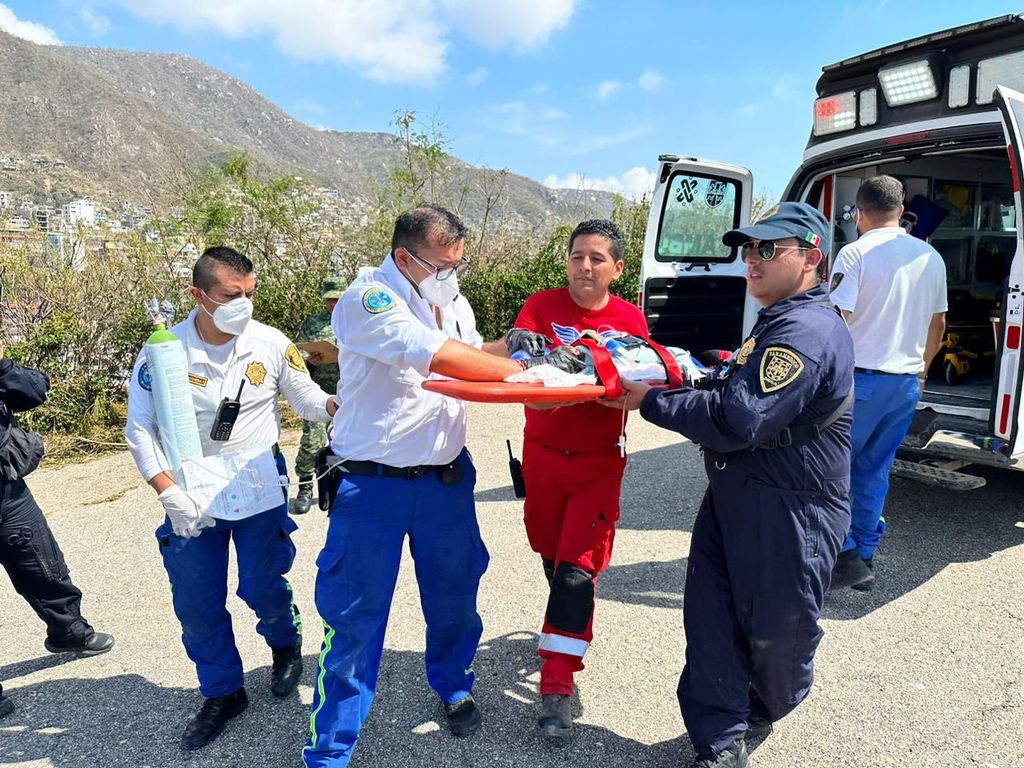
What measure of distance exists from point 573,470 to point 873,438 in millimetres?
1998

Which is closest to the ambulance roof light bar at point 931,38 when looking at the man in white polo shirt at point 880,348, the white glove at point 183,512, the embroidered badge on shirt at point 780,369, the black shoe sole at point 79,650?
the man in white polo shirt at point 880,348

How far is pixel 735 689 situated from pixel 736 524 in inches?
22.7

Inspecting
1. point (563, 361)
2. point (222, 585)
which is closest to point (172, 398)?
point (222, 585)

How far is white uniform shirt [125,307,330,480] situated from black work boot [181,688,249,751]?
3.13 feet

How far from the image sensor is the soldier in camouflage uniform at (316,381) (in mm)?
5305

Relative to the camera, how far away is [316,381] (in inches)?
220

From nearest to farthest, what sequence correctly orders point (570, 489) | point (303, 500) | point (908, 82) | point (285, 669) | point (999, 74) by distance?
point (570, 489) → point (285, 669) → point (999, 74) → point (908, 82) → point (303, 500)

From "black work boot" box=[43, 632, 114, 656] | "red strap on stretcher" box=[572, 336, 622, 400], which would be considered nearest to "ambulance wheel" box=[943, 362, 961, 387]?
"red strap on stretcher" box=[572, 336, 622, 400]

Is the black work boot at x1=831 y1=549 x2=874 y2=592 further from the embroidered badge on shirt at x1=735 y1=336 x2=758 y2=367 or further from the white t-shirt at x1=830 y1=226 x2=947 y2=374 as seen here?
the embroidered badge on shirt at x1=735 y1=336 x2=758 y2=367

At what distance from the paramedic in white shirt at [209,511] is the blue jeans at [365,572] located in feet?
1.85

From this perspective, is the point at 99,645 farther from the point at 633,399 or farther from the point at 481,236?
the point at 481,236

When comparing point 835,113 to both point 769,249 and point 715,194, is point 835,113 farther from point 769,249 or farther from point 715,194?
point 769,249

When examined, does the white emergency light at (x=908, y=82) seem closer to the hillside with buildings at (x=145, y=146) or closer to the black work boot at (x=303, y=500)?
the black work boot at (x=303, y=500)

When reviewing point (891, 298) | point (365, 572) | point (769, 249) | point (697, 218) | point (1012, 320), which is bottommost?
point (365, 572)
